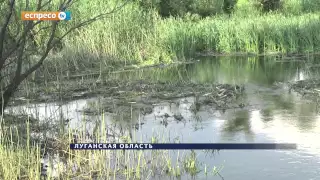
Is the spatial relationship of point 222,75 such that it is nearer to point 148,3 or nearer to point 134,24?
point 134,24

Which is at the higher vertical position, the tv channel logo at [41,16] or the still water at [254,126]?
the tv channel logo at [41,16]

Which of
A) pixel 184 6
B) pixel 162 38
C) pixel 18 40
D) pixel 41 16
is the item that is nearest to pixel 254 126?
pixel 41 16

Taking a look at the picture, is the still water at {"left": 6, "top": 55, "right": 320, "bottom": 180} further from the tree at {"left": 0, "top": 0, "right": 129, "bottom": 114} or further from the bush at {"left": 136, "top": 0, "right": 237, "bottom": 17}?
the bush at {"left": 136, "top": 0, "right": 237, "bottom": 17}

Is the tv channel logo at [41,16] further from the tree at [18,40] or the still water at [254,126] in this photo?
the still water at [254,126]

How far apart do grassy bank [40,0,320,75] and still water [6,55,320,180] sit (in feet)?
9.56

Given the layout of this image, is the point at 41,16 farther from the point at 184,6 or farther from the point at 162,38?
the point at 184,6

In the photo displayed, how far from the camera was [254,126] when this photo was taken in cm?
668

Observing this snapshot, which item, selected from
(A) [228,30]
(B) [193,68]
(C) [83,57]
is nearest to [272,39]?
(A) [228,30]

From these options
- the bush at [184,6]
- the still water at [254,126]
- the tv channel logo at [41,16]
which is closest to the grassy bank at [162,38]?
the still water at [254,126]

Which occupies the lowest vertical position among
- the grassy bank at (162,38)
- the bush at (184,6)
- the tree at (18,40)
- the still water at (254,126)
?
the still water at (254,126)

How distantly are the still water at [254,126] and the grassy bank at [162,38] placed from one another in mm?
2914

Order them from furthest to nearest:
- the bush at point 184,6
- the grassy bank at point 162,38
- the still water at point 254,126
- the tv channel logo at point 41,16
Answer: the bush at point 184,6 < the grassy bank at point 162,38 < the tv channel logo at point 41,16 < the still water at point 254,126

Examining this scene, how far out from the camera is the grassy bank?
13.6 m

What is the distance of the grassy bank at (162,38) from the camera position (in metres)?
13.6
